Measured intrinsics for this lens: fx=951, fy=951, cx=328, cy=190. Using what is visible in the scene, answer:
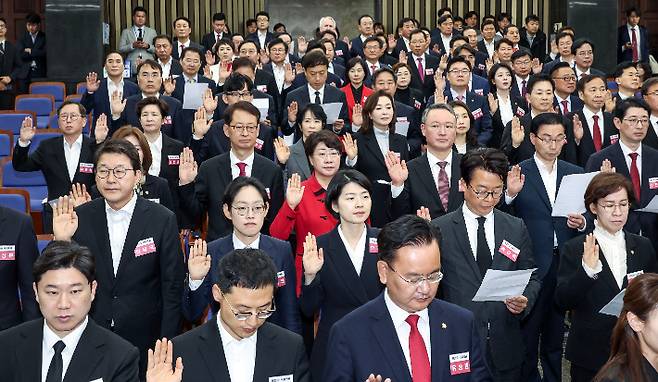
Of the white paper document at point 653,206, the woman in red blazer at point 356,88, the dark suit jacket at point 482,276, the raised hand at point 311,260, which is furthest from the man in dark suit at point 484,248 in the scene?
the woman in red blazer at point 356,88

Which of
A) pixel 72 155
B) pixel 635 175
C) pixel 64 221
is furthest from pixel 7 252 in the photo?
pixel 635 175

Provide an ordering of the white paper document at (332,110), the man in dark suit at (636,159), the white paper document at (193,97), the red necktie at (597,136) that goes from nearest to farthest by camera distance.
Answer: the man in dark suit at (636,159) < the red necktie at (597,136) < the white paper document at (332,110) < the white paper document at (193,97)

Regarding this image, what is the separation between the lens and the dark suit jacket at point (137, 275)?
13.7 feet

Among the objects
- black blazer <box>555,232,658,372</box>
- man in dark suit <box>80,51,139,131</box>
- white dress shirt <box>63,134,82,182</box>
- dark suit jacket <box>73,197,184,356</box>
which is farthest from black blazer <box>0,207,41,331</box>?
man in dark suit <box>80,51,139,131</box>

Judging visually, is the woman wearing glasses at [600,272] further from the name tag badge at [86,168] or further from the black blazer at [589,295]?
the name tag badge at [86,168]

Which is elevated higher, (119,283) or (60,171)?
(60,171)

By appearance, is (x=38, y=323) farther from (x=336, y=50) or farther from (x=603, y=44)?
(x=603, y=44)

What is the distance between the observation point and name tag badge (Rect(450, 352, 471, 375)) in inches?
116

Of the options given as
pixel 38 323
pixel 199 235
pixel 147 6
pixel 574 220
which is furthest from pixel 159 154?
pixel 147 6

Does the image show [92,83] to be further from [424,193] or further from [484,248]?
[484,248]

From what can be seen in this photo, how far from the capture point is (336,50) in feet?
35.7

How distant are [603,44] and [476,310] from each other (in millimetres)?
9582

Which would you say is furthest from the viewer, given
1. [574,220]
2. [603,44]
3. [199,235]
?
[603,44]

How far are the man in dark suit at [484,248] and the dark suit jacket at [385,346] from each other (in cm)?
114
